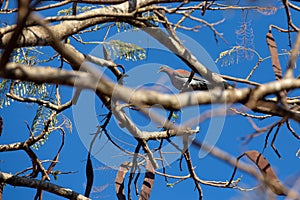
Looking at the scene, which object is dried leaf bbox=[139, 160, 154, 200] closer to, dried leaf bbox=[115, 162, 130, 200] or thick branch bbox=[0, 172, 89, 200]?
dried leaf bbox=[115, 162, 130, 200]

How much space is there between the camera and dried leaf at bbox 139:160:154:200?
1602mm

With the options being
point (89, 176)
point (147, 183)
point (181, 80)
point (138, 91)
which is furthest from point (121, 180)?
point (138, 91)

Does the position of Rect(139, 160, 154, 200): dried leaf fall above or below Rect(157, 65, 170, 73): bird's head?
below

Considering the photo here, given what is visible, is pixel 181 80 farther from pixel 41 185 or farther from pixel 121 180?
pixel 41 185

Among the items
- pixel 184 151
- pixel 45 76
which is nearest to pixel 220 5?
pixel 184 151

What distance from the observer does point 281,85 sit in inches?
22.1

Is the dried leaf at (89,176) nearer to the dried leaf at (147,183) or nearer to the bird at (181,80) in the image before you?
the dried leaf at (147,183)

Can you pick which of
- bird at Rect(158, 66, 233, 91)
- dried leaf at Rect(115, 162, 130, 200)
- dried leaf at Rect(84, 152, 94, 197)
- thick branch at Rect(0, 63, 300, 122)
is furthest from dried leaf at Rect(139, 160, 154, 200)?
thick branch at Rect(0, 63, 300, 122)

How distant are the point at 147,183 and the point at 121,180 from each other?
11 cm

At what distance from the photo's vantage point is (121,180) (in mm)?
1698

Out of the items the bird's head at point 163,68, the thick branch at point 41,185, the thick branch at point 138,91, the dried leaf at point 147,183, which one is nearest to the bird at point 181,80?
the bird's head at point 163,68

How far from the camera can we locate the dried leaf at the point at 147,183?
1602mm

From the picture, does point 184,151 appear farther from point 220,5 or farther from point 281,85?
point 281,85

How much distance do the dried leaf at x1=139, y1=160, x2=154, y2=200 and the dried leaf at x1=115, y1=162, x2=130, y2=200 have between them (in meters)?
0.08
